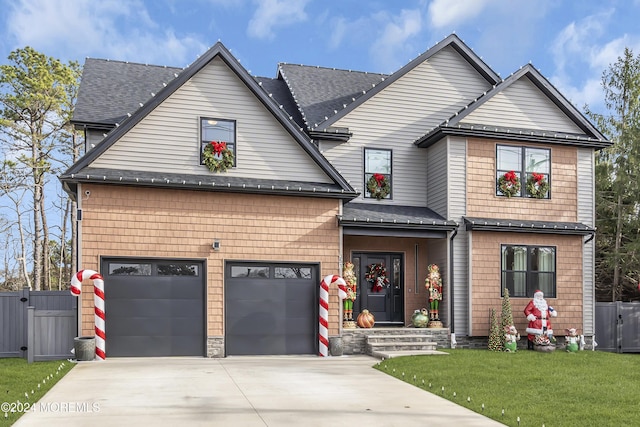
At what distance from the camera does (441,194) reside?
18.2 metres

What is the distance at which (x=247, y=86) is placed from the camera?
15945 mm

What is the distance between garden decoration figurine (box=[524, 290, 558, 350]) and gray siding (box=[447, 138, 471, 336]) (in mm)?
1652

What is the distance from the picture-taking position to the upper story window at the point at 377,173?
18.5 meters

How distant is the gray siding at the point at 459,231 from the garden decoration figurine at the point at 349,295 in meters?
2.93

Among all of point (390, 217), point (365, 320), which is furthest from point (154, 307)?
point (390, 217)

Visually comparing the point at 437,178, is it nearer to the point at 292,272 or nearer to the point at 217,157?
the point at 292,272

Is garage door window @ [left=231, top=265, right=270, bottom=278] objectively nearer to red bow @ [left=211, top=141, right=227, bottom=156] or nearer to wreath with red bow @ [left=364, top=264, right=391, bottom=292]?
red bow @ [left=211, top=141, right=227, bottom=156]

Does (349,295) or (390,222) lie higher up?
(390,222)

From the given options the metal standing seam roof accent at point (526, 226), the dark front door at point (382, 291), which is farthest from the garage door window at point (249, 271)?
the metal standing seam roof accent at point (526, 226)

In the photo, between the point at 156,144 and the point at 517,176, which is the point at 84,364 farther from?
the point at 517,176

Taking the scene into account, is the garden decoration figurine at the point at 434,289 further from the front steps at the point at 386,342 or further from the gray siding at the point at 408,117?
the gray siding at the point at 408,117

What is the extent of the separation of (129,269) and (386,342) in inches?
254

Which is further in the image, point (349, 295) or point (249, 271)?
point (349, 295)

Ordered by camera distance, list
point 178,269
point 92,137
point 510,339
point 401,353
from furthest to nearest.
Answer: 1. point 510,339
2. point 92,137
3. point 401,353
4. point 178,269
